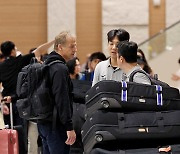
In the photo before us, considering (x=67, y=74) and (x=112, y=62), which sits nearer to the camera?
(x=67, y=74)

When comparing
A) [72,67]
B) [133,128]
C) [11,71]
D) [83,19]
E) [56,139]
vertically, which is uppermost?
[83,19]

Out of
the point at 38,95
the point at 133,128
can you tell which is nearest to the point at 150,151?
the point at 133,128

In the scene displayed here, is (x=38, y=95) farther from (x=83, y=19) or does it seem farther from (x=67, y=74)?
(x=83, y=19)

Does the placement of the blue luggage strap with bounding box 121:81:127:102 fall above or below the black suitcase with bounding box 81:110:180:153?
above

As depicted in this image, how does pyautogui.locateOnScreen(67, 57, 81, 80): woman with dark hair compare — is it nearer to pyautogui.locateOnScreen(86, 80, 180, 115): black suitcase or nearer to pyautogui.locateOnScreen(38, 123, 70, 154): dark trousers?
pyautogui.locateOnScreen(38, 123, 70, 154): dark trousers

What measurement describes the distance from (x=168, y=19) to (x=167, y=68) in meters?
1.85

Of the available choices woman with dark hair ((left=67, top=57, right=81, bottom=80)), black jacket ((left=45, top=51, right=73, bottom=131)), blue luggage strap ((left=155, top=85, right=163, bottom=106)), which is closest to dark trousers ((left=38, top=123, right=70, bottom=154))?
black jacket ((left=45, top=51, right=73, bottom=131))

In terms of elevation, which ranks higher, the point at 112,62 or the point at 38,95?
the point at 112,62

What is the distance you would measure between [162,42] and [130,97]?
26.9 ft

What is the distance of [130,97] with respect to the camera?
15.1ft

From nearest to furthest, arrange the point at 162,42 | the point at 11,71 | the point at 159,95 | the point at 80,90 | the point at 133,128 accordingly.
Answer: the point at 133,128 → the point at 159,95 → the point at 80,90 → the point at 11,71 → the point at 162,42

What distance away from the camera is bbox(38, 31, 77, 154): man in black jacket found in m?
5.09

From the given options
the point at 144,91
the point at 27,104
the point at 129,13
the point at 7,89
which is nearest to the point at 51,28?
the point at 129,13

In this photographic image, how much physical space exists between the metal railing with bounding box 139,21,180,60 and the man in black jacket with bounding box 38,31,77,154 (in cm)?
738
